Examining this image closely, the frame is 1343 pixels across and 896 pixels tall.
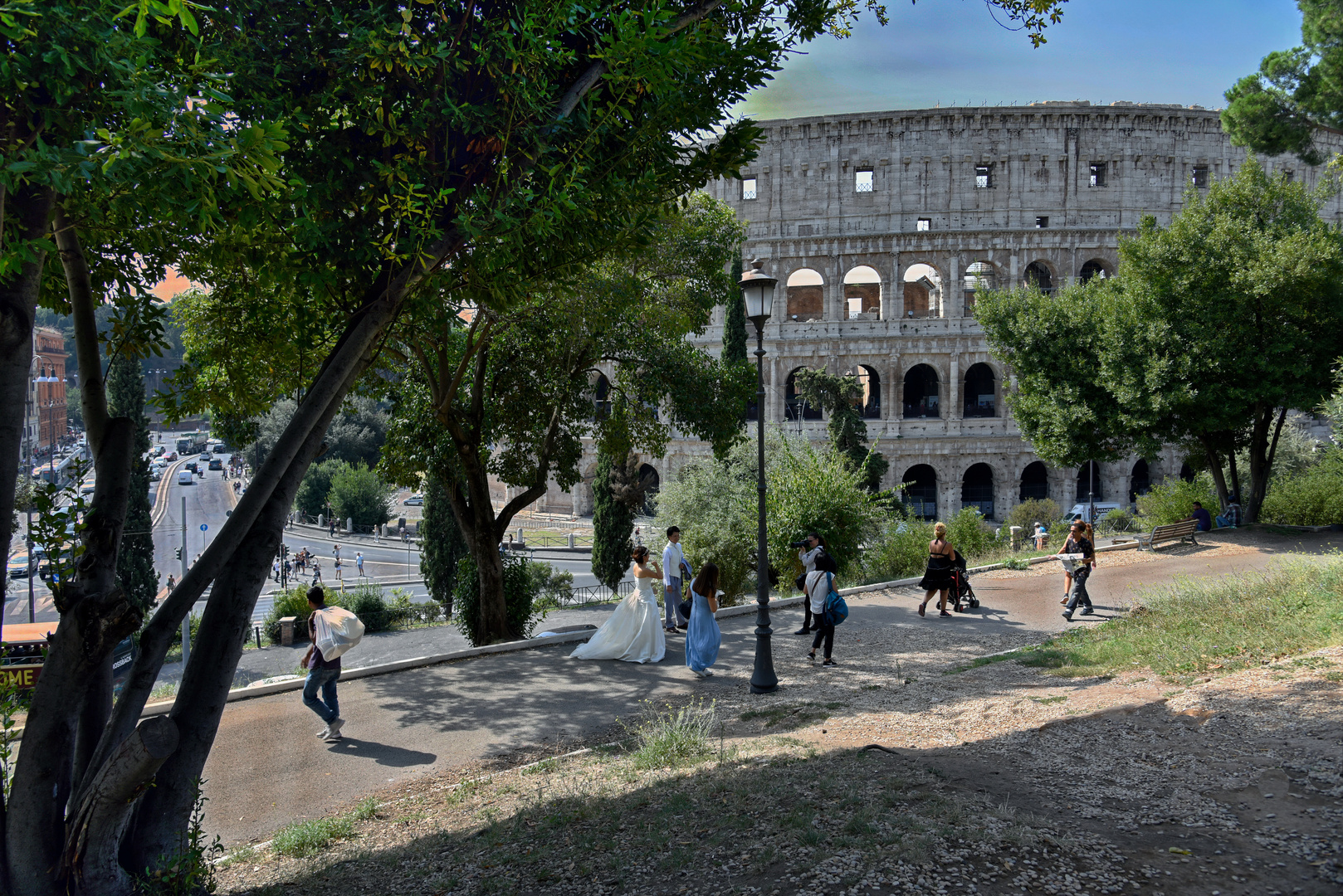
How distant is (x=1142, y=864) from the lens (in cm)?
368

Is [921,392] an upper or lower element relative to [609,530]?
upper

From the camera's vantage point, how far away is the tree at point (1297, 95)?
41.7 ft

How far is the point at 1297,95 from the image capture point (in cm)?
1396

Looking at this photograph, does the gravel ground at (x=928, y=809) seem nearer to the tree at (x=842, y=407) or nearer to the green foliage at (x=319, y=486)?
the tree at (x=842, y=407)

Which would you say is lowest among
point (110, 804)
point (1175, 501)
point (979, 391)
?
point (110, 804)

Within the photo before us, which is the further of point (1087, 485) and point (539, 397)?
point (1087, 485)

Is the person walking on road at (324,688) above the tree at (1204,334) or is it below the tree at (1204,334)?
below

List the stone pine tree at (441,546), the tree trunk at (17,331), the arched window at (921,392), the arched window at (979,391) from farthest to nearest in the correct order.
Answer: the arched window at (921,392) < the arched window at (979,391) < the stone pine tree at (441,546) < the tree trunk at (17,331)

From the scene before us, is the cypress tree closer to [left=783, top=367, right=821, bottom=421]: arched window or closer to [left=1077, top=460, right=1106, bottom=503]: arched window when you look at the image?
[left=783, top=367, right=821, bottom=421]: arched window

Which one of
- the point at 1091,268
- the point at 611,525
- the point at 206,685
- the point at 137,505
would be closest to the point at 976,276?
the point at 1091,268

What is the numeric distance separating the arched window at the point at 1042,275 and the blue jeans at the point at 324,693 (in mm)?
34925

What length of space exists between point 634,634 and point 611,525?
51.7 ft

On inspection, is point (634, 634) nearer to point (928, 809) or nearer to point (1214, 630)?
point (928, 809)

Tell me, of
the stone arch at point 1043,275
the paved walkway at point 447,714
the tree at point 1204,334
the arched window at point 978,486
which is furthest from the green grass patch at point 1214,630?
the stone arch at point 1043,275
